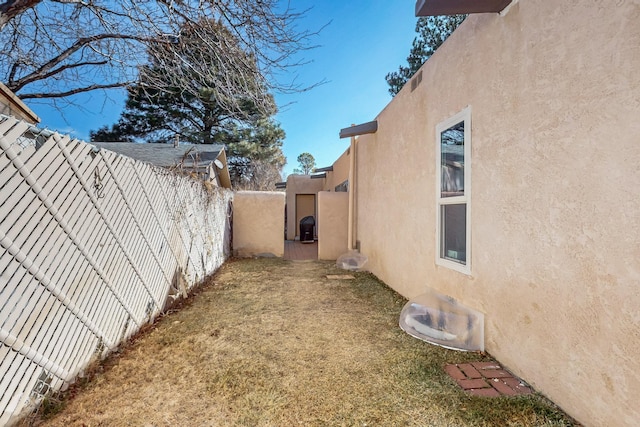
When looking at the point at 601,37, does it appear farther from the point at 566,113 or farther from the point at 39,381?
the point at 39,381

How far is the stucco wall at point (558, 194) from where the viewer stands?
6.17ft

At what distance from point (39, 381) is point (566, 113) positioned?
15.9ft

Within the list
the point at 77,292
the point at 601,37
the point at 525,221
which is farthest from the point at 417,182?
the point at 77,292

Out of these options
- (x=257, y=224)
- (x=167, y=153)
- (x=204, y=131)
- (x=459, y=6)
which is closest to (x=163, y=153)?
(x=167, y=153)

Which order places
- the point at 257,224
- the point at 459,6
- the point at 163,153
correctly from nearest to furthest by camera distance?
1. the point at 459,6
2. the point at 257,224
3. the point at 163,153

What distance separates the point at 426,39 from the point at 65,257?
55.6 feet

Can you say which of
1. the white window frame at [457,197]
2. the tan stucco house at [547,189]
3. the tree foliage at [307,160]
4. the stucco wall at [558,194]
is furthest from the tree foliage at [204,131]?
the tree foliage at [307,160]

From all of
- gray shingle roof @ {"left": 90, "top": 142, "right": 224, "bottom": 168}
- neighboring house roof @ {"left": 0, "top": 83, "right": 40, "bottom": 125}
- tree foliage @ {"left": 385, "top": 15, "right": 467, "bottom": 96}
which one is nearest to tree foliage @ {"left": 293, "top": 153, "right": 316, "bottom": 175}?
tree foliage @ {"left": 385, "top": 15, "right": 467, "bottom": 96}

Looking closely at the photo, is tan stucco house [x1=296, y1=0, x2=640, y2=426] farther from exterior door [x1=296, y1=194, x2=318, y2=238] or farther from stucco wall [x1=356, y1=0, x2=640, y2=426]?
exterior door [x1=296, y1=194, x2=318, y2=238]

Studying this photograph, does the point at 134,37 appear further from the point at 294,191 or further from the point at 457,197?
the point at 294,191

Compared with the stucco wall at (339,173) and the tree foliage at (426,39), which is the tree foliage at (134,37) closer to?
the stucco wall at (339,173)

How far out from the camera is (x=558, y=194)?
7.66 ft

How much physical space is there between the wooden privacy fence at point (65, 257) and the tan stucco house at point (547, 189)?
4.04 meters

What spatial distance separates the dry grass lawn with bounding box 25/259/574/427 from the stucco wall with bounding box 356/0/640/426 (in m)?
0.53
